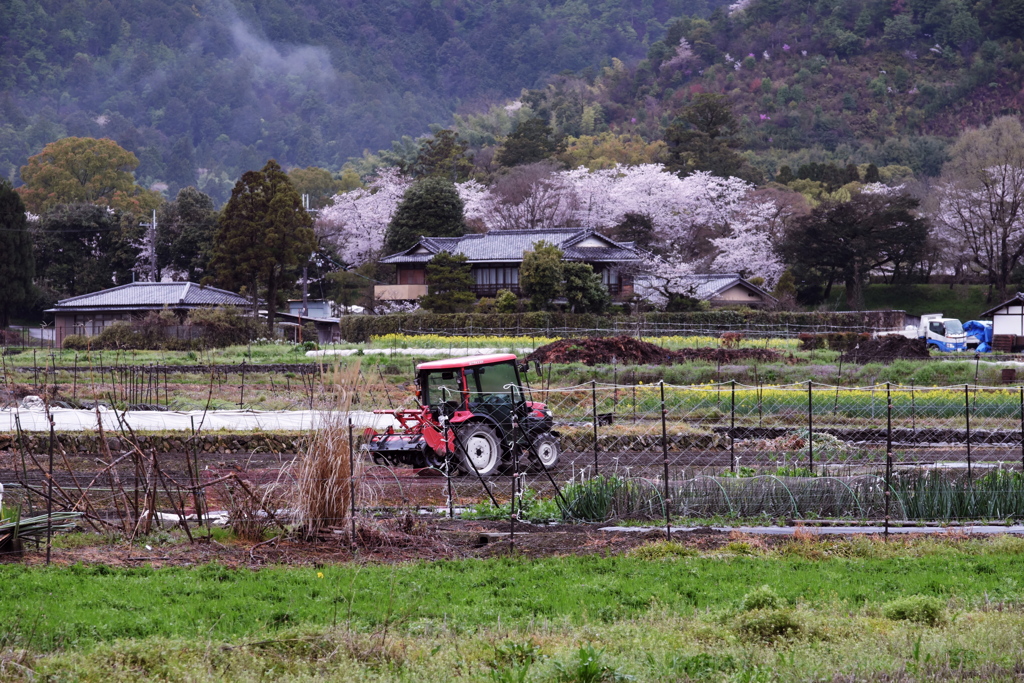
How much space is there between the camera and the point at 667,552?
8.80 metres

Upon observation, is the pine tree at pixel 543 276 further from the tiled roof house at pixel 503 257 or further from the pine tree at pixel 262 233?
the pine tree at pixel 262 233

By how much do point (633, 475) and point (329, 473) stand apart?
4.99 metres

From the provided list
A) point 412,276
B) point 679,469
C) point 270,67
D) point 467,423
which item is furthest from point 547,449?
point 270,67

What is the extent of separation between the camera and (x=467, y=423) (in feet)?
43.1

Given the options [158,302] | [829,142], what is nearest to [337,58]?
[829,142]

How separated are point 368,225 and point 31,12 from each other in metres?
101

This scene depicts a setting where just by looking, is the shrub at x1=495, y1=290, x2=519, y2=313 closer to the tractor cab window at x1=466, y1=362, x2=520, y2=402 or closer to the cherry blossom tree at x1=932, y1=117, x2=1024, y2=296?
the cherry blossom tree at x1=932, y1=117, x2=1024, y2=296

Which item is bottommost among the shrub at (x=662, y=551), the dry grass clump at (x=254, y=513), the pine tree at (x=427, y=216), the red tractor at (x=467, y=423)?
the shrub at (x=662, y=551)

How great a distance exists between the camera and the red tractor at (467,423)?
42.5 feet

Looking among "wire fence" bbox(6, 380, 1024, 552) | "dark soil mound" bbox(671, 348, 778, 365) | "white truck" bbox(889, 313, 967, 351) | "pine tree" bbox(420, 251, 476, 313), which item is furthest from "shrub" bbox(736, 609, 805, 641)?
"pine tree" bbox(420, 251, 476, 313)

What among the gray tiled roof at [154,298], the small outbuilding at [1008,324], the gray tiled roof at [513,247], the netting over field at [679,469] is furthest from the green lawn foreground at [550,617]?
the gray tiled roof at [513,247]

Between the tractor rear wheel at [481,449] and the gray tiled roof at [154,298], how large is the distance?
1323 inches

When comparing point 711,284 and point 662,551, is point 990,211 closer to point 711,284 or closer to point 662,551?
point 711,284

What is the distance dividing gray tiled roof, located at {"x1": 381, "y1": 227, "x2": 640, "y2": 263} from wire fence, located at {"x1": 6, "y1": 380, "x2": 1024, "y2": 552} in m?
29.1
